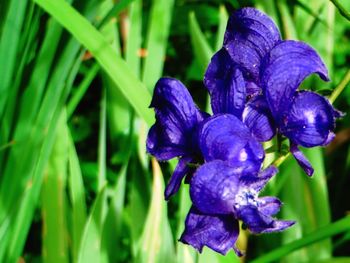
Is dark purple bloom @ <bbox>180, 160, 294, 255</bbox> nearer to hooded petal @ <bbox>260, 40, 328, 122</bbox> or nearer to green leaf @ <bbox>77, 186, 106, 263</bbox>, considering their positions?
hooded petal @ <bbox>260, 40, 328, 122</bbox>

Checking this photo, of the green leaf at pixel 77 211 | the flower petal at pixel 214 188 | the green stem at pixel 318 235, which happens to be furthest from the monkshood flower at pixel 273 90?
the green leaf at pixel 77 211

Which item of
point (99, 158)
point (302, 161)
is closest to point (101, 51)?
point (99, 158)

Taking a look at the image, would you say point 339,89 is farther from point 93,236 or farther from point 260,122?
point 93,236

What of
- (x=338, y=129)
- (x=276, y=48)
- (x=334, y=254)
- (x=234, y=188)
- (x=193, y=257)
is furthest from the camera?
(x=338, y=129)

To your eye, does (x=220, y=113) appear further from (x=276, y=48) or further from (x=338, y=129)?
(x=338, y=129)

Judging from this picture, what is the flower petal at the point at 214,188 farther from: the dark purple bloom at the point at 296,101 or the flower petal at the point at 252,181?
the dark purple bloom at the point at 296,101

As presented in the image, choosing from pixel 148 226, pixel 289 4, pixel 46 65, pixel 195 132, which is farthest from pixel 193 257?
pixel 289 4
